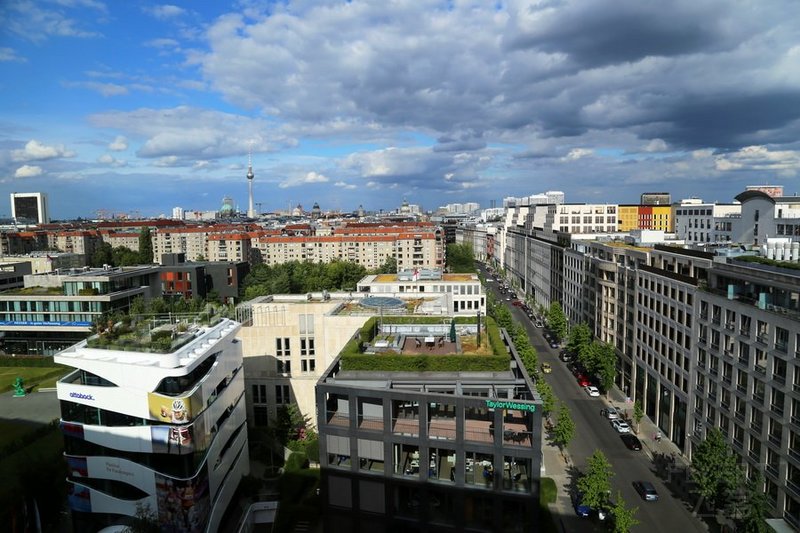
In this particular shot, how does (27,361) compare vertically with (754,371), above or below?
below

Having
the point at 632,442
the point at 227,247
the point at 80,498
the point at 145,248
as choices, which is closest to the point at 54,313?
the point at 80,498

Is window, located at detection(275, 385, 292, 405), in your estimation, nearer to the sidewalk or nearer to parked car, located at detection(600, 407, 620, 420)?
parked car, located at detection(600, 407, 620, 420)

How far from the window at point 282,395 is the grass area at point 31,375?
135 feet

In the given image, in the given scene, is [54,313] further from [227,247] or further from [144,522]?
[227,247]

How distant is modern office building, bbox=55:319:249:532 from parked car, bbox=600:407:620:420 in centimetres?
4136

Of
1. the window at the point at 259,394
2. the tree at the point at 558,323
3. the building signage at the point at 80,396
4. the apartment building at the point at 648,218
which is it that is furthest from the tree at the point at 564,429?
the apartment building at the point at 648,218

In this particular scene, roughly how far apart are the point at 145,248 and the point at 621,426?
16184 centimetres

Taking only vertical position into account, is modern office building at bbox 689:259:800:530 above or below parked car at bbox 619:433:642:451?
above

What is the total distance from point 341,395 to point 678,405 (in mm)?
36921

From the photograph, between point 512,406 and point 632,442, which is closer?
point 512,406

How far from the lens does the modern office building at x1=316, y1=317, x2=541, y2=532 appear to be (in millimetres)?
29359

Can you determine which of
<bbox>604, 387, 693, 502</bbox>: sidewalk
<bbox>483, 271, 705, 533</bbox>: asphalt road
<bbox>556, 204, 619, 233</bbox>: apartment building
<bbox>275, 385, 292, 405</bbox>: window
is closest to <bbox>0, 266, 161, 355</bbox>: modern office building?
<bbox>275, 385, 292, 405</bbox>: window

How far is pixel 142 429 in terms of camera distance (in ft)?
105

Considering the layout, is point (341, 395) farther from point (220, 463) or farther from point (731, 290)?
point (731, 290)
